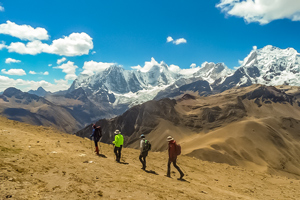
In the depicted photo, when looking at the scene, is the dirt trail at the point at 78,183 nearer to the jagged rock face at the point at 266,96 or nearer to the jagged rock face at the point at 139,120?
the jagged rock face at the point at 139,120

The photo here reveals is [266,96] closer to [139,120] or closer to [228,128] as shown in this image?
[228,128]

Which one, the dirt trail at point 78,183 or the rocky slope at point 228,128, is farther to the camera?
the rocky slope at point 228,128

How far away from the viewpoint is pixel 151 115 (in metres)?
143

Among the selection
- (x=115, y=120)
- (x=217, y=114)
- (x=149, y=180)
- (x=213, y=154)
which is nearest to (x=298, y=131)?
(x=217, y=114)

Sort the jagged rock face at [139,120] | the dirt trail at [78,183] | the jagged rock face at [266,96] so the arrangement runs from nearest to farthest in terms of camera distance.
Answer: the dirt trail at [78,183] → the jagged rock face at [139,120] → the jagged rock face at [266,96]

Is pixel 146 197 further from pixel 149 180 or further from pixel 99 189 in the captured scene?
pixel 149 180

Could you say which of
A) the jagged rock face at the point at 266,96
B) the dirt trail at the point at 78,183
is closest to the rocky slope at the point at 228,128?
the jagged rock face at the point at 266,96

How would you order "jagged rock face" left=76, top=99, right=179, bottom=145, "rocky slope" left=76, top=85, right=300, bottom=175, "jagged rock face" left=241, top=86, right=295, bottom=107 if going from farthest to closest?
1. "jagged rock face" left=241, top=86, right=295, bottom=107
2. "jagged rock face" left=76, top=99, right=179, bottom=145
3. "rocky slope" left=76, top=85, right=300, bottom=175

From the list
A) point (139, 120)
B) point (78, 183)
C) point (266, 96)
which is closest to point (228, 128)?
point (139, 120)

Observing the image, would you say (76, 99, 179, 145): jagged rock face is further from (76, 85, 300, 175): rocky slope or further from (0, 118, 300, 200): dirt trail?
(0, 118, 300, 200): dirt trail

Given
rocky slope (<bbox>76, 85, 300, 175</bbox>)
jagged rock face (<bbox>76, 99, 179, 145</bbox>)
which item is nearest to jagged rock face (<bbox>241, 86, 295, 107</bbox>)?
rocky slope (<bbox>76, 85, 300, 175</bbox>)

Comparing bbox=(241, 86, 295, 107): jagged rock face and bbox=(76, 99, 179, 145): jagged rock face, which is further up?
bbox=(241, 86, 295, 107): jagged rock face

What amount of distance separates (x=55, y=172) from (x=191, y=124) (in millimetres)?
125494

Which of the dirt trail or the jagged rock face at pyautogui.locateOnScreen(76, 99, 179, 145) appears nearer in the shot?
the dirt trail
